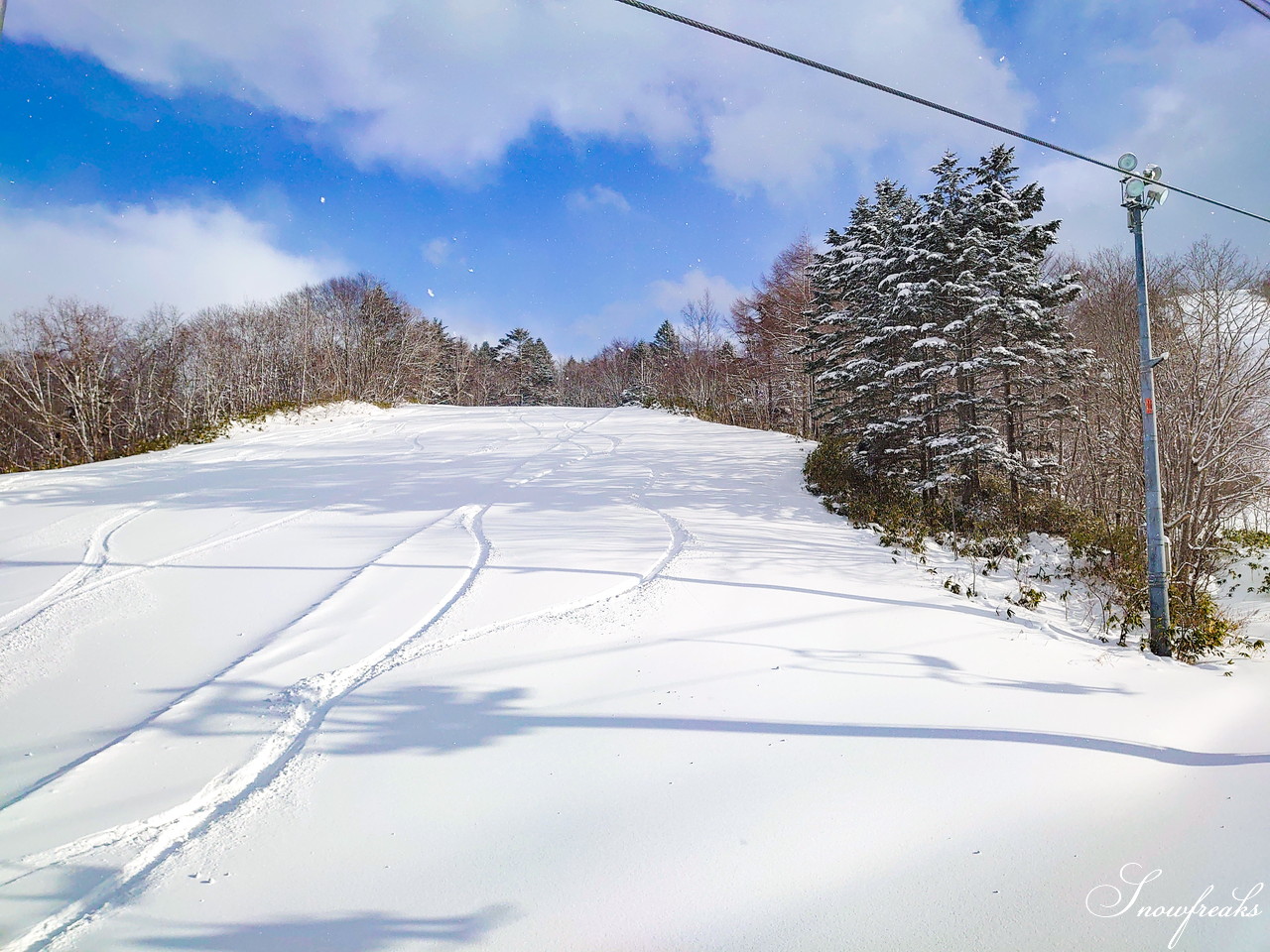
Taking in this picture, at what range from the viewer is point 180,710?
11.7 feet

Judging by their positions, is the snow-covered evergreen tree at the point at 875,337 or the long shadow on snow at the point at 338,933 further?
the snow-covered evergreen tree at the point at 875,337

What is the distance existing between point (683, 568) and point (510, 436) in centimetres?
1222

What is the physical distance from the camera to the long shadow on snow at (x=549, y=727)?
3.42 metres

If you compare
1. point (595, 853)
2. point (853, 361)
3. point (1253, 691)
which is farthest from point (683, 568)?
point (853, 361)

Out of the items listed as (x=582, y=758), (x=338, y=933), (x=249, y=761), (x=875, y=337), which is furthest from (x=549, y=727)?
(x=875, y=337)

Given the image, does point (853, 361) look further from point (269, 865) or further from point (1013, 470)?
point (269, 865)

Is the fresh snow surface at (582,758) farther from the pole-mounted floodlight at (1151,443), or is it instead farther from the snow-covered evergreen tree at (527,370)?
the snow-covered evergreen tree at (527,370)

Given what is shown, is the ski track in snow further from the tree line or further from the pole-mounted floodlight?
the tree line

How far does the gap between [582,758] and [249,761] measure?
196 cm

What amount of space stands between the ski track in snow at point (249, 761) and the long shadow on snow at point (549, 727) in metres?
0.24

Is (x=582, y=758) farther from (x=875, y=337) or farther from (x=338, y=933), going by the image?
(x=875, y=337)

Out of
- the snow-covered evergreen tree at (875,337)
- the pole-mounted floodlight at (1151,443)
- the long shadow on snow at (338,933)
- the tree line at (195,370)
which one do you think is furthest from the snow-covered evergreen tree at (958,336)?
the tree line at (195,370)

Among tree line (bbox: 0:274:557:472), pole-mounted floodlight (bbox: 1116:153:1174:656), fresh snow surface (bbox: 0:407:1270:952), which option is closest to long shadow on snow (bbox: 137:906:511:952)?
fresh snow surface (bbox: 0:407:1270:952)

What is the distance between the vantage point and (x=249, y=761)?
3129mm
